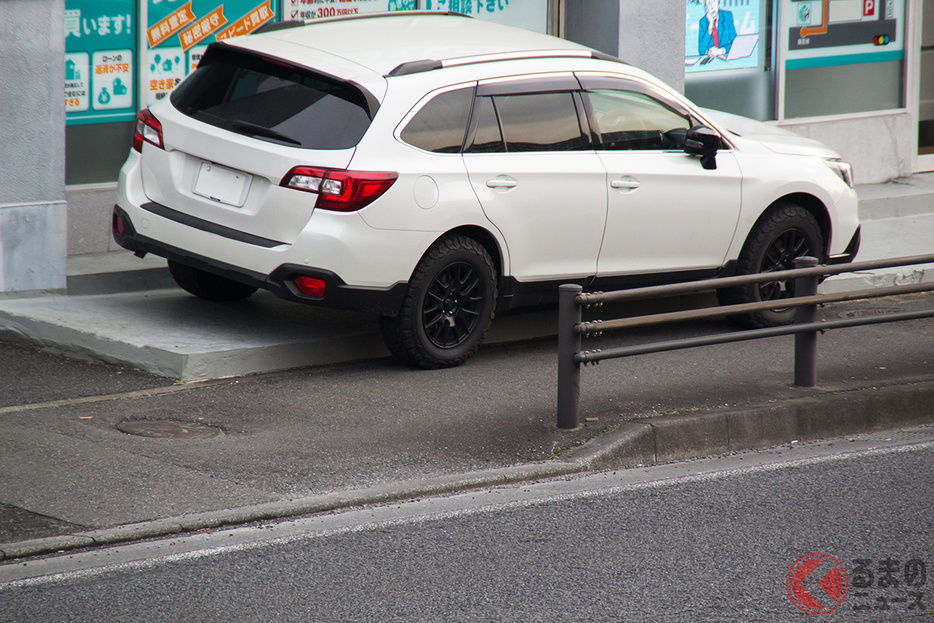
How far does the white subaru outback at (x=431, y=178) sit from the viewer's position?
7.24 metres

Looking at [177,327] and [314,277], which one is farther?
[177,327]

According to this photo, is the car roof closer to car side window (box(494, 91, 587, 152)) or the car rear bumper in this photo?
car side window (box(494, 91, 587, 152))

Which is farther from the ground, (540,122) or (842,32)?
(842,32)

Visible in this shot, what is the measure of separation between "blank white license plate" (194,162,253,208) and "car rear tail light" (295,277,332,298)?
583 mm

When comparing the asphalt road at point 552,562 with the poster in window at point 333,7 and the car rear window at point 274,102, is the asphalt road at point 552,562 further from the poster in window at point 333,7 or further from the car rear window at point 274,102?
the poster in window at point 333,7

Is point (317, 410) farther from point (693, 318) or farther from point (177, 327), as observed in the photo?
point (693, 318)

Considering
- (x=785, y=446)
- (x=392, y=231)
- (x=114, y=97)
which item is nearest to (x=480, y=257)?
(x=392, y=231)

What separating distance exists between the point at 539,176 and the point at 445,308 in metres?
0.99

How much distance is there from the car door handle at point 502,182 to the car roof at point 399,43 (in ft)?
2.54

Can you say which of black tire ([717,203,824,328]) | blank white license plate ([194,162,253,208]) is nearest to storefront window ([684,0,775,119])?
black tire ([717,203,824,328])

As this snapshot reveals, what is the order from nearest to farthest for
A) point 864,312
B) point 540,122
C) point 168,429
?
point 168,429, point 540,122, point 864,312

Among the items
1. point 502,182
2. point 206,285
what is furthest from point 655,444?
point 206,285

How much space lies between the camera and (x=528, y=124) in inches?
313

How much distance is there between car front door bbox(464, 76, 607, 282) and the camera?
7.70 m
